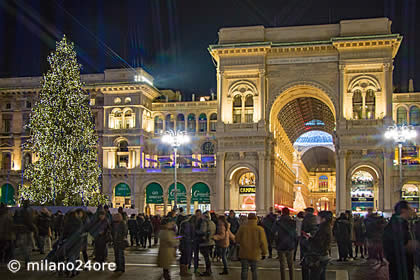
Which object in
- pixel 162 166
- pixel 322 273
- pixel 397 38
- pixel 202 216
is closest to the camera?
pixel 322 273

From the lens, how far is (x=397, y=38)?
157 ft

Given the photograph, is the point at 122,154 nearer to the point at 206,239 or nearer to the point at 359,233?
the point at 359,233

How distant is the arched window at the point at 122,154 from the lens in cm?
6112

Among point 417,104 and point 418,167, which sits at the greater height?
point 417,104

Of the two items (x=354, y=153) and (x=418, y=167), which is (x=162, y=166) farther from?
(x=418, y=167)

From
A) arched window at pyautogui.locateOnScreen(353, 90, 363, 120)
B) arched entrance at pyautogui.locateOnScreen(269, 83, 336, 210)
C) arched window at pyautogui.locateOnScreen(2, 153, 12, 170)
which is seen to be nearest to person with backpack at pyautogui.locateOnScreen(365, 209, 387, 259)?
arched entrance at pyautogui.locateOnScreen(269, 83, 336, 210)

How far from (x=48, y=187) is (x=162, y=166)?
2595 centimetres

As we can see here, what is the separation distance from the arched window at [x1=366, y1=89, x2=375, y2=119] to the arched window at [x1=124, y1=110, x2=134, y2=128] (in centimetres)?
2510

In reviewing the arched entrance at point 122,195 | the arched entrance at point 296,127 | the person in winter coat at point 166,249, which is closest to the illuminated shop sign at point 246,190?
the arched entrance at point 296,127

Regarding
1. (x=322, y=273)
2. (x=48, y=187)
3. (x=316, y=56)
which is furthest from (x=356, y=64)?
(x=322, y=273)

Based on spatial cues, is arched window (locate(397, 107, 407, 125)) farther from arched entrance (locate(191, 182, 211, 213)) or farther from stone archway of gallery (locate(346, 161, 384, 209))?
arched entrance (locate(191, 182, 211, 213))

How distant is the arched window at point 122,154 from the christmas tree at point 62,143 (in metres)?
22.8

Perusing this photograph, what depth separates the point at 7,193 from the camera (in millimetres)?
62562

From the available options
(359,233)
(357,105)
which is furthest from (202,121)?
(359,233)
